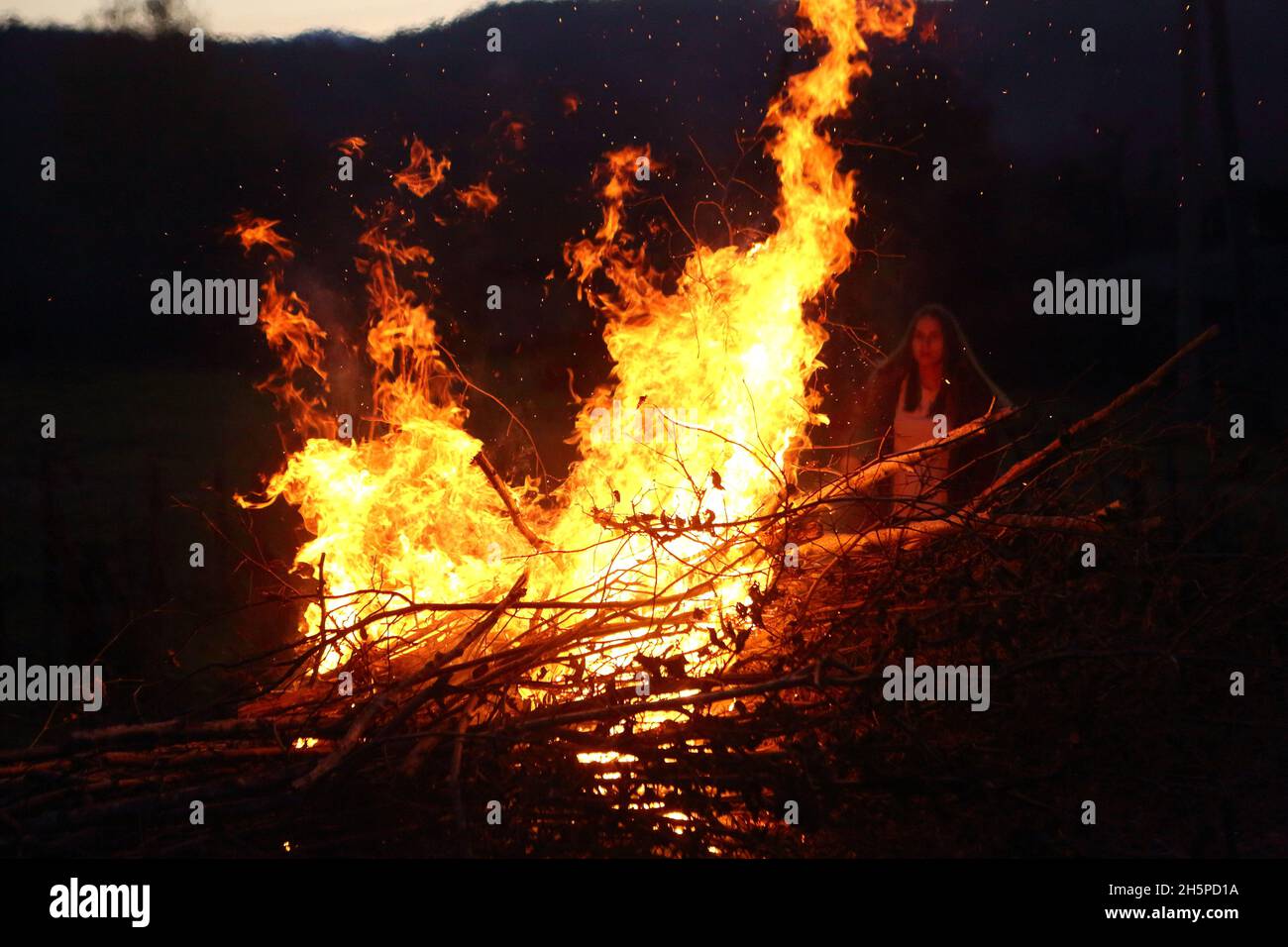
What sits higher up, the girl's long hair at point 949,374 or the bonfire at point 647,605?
the girl's long hair at point 949,374

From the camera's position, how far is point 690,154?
43.1 feet

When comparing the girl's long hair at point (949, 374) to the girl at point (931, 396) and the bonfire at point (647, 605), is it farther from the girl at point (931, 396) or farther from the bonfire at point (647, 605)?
the bonfire at point (647, 605)

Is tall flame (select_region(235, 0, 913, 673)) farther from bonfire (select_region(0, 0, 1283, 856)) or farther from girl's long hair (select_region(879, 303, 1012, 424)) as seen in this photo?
girl's long hair (select_region(879, 303, 1012, 424))

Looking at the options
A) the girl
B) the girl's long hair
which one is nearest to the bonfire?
the girl

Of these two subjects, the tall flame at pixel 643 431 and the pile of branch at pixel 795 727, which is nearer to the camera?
the pile of branch at pixel 795 727

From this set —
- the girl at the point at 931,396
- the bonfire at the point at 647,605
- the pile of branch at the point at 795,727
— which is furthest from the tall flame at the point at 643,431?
the girl at the point at 931,396

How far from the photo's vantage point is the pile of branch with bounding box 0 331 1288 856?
432cm

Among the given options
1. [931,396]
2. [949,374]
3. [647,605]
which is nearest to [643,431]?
[647,605]

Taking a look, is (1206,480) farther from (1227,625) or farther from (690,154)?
(690,154)

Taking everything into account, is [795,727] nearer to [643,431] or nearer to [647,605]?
[647,605]

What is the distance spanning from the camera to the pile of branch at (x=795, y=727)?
432 centimetres

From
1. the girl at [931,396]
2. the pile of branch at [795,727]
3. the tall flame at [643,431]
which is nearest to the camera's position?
the pile of branch at [795,727]

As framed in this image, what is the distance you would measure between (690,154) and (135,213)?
6387mm
